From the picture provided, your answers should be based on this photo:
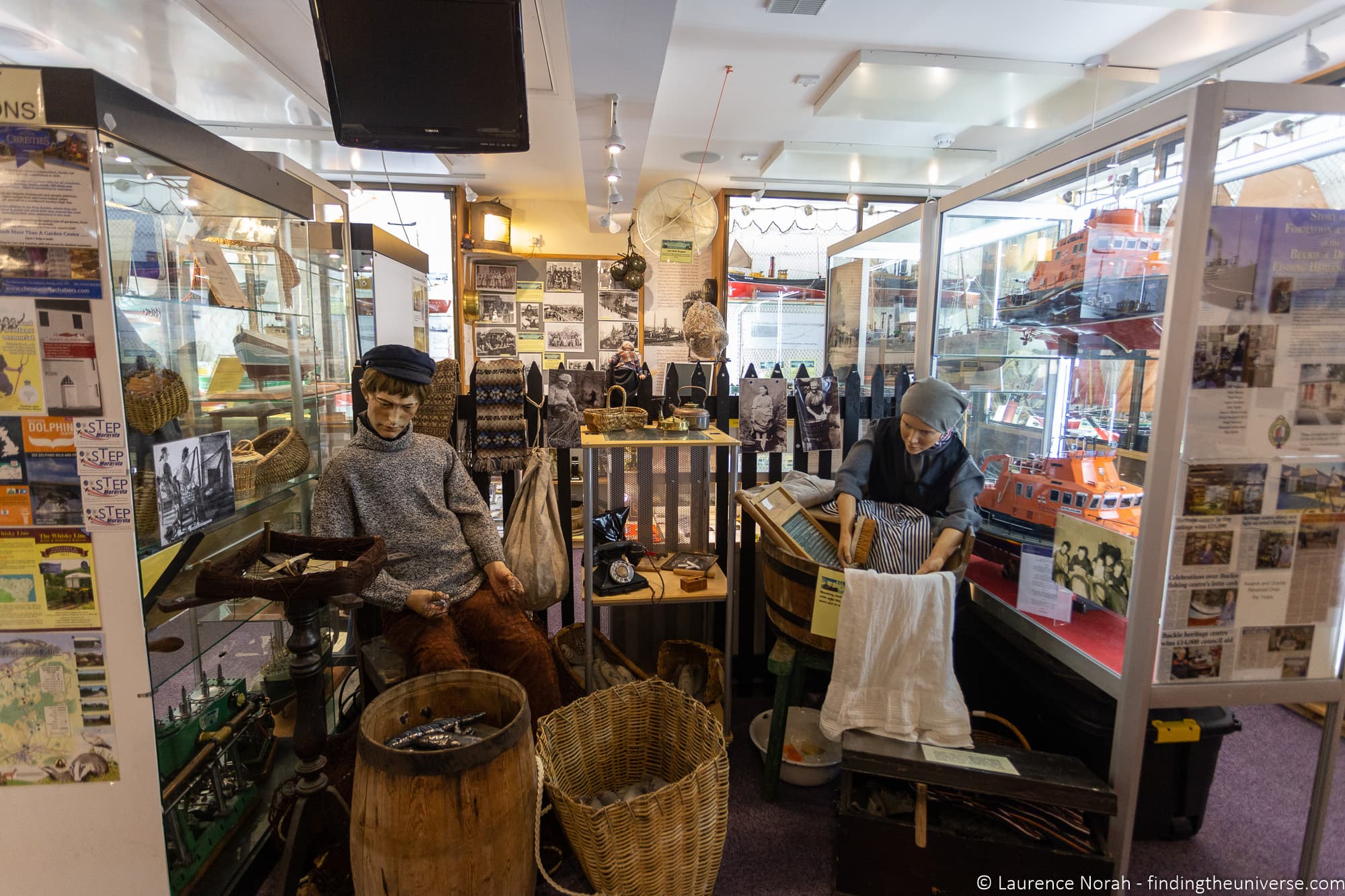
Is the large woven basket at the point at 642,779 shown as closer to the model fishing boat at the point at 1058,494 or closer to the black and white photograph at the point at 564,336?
the model fishing boat at the point at 1058,494

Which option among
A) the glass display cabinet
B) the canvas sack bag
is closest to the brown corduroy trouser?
the canvas sack bag

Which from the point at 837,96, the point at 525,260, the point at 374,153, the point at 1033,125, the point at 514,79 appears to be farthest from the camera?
the point at 525,260

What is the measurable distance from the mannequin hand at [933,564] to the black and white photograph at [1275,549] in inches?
29.5

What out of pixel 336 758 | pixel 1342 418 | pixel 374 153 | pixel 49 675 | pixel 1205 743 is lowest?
pixel 336 758

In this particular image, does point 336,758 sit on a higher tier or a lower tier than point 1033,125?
A: lower

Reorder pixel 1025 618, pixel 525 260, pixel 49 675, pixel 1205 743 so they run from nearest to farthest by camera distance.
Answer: pixel 49 675 → pixel 1205 743 → pixel 1025 618 → pixel 525 260

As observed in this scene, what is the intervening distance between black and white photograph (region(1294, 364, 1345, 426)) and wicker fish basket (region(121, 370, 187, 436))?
9.12 feet

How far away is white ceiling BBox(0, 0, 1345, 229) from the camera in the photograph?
265 cm

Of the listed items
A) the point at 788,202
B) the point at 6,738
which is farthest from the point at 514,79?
the point at 788,202

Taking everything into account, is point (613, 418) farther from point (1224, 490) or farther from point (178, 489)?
point (1224, 490)

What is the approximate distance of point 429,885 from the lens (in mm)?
1293

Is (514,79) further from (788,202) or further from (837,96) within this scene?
(788,202)

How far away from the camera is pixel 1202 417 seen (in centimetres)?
152

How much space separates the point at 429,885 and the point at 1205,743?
2.13 metres
